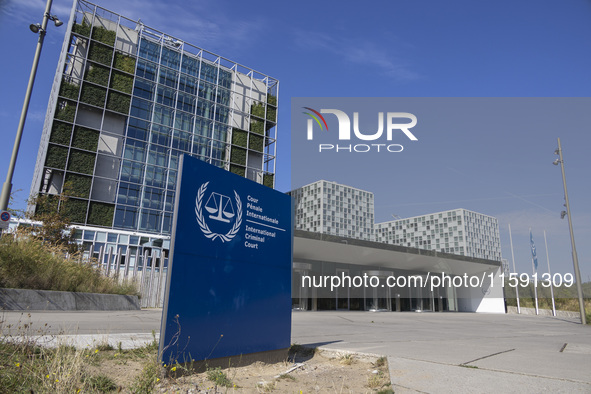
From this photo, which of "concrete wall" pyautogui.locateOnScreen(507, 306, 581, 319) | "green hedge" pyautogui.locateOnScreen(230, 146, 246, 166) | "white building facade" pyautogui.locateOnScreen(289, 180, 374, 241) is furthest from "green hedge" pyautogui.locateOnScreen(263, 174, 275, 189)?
"white building facade" pyautogui.locateOnScreen(289, 180, 374, 241)

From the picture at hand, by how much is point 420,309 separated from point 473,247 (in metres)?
107

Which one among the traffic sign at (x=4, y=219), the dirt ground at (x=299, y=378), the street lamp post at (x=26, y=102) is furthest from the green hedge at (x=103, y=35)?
the dirt ground at (x=299, y=378)

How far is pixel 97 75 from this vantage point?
157 feet

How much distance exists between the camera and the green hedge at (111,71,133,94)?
4888 cm

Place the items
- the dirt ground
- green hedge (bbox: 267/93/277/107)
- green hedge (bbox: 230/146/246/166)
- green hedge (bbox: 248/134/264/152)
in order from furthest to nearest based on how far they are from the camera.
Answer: green hedge (bbox: 267/93/277/107)
green hedge (bbox: 248/134/264/152)
green hedge (bbox: 230/146/246/166)
the dirt ground

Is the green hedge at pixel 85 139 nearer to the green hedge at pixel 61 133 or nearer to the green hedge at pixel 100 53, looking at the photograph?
the green hedge at pixel 61 133

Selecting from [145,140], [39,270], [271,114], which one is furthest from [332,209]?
[39,270]

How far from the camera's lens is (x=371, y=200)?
5797 inches

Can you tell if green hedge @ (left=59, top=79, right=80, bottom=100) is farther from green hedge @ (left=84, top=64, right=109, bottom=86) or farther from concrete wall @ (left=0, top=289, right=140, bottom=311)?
concrete wall @ (left=0, top=289, right=140, bottom=311)

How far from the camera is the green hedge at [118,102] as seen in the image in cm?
4806

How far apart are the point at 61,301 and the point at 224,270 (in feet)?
26.6

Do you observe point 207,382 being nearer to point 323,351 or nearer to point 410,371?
point 410,371

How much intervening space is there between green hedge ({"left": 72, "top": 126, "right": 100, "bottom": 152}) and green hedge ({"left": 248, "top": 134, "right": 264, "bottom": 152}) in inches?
836

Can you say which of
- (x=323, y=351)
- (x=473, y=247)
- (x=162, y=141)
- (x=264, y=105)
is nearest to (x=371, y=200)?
(x=473, y=247)
